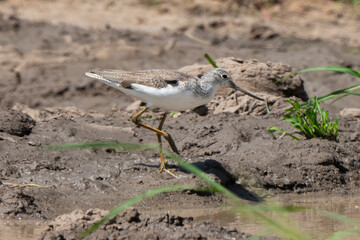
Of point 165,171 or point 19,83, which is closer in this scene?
point 165,171

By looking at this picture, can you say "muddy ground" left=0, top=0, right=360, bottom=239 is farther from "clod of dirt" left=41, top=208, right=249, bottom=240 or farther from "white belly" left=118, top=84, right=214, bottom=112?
"white belly" left=118, top=84, right=214, bottom=112

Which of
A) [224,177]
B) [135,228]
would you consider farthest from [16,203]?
[224,177]

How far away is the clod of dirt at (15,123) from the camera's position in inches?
284

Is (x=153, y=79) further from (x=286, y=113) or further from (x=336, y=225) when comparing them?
(x=336, y=225)

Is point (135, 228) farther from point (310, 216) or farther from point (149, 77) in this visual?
point (149, 77)

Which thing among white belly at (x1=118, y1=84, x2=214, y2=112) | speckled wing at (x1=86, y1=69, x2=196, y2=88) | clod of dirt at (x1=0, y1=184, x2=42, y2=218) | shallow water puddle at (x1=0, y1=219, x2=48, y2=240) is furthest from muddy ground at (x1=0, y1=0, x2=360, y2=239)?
speckled wing at (x1=86, y1=69, x2=196, y2=88)

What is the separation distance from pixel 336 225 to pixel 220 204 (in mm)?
1256

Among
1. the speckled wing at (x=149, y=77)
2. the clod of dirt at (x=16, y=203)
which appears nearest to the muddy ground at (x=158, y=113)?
the clod of dirt at (x=16, y=203)

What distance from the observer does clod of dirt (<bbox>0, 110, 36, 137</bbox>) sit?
7.21 m

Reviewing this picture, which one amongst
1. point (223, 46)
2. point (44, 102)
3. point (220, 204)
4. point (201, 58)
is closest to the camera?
point (220, 204)

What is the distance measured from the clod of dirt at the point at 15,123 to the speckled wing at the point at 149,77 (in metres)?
0.99

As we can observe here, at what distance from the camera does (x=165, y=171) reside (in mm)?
6738

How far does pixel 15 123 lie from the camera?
7277 millimetres

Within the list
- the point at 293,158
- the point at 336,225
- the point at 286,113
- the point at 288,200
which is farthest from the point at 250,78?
the point at 336,225
